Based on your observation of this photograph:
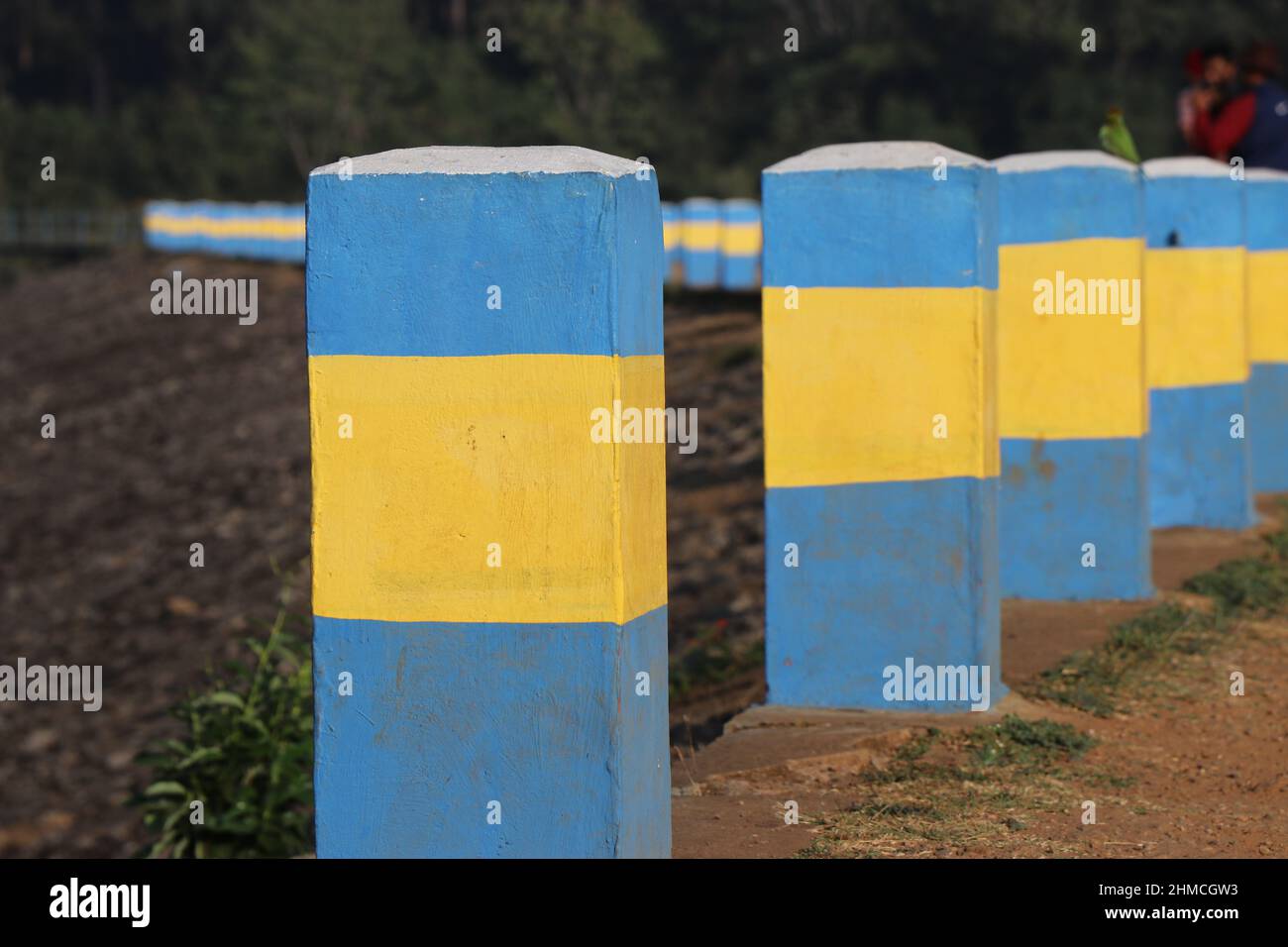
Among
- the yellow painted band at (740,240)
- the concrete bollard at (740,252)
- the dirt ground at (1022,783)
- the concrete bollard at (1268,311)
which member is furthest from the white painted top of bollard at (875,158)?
the yellow painted band at (740,240)

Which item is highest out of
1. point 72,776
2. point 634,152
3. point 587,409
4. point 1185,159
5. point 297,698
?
point 634,152

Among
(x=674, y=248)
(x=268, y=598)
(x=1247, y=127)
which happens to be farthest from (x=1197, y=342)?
(x=674, y=248)

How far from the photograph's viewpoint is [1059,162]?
905cm

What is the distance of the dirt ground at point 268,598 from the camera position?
6.44m

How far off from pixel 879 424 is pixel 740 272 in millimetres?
24210

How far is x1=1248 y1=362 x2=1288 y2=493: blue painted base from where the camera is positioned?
12.4 metres

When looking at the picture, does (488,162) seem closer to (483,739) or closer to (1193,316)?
(483,739)

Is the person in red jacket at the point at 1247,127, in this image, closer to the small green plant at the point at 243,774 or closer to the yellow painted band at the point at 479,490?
the small green plant at the point at 243,774

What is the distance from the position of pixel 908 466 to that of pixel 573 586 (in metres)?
2.44

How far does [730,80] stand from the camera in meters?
69.4

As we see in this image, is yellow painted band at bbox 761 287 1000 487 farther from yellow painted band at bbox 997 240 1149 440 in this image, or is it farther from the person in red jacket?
the person in red jacket
